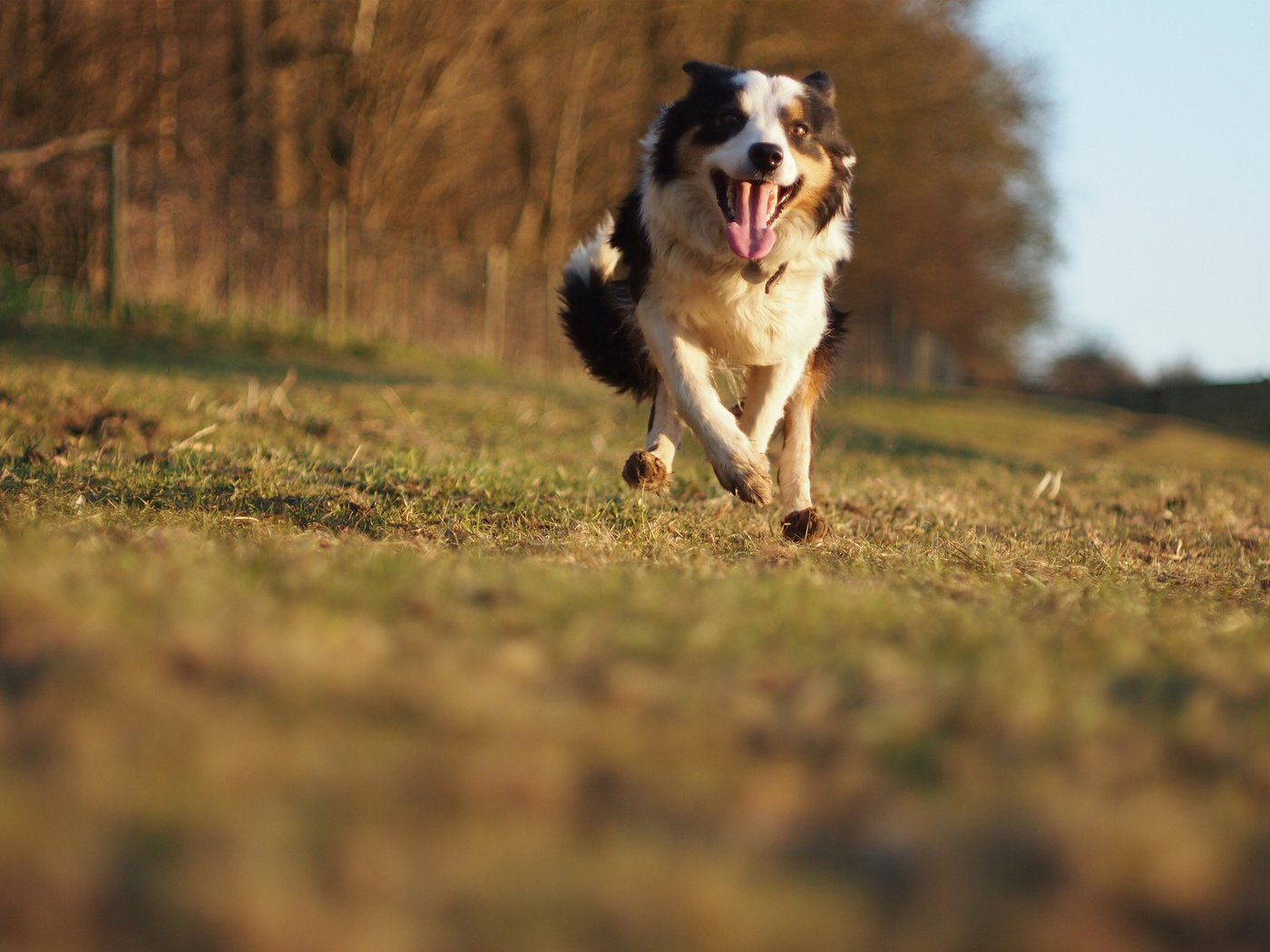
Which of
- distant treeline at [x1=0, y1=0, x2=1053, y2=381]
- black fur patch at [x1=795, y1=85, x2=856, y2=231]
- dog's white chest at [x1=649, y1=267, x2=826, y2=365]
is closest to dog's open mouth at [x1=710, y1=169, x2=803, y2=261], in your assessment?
dog's white chest at [x1=649, y1=267, x2=826, y2=365]

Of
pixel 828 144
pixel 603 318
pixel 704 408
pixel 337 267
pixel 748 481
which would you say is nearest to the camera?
pixel 748 481

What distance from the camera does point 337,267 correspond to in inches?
590

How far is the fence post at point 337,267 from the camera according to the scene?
14852 mm

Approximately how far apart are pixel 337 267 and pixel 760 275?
36.9 feet

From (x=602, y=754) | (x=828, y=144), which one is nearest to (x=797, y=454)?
(x=828, y=144)

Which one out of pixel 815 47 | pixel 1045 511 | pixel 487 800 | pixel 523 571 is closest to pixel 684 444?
pixel 1045 511

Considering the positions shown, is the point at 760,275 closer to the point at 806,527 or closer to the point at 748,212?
the point at 748,212

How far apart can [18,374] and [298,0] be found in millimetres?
10110

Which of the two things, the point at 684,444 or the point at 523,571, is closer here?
the point at 523,571

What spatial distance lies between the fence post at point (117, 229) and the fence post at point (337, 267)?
2681 millimetres

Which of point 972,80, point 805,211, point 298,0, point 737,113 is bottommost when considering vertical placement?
point 805,211

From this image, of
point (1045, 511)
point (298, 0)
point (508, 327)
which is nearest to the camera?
point (1045, 511)

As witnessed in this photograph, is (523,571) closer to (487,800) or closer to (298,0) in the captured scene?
(487,800)

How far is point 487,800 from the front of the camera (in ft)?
4.51
